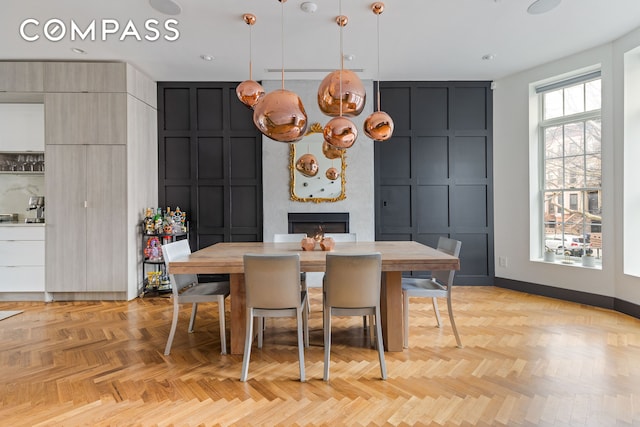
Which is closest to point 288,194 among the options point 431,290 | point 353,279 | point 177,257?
point 177,257

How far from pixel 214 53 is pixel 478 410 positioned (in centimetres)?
435

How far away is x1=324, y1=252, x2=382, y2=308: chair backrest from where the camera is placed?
7.68 feet

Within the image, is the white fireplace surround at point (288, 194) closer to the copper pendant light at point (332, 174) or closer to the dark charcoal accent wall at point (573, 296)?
the copper pendant light at point (332, 174)

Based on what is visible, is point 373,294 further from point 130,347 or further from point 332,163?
point 332,163

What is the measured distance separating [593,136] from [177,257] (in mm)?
4844

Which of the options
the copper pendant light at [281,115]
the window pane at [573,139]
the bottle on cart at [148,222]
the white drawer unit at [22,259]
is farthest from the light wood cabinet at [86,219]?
the window pane at [573,139]

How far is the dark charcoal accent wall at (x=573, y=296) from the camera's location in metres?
3.82

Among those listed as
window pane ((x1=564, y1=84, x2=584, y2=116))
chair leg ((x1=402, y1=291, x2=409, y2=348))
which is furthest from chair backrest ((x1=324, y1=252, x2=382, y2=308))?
window pane ((x1=564, y1=84, x2=584, y2=116))

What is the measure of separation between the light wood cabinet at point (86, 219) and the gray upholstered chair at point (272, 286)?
9.50 ft

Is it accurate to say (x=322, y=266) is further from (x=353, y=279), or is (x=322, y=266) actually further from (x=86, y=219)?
(x=86, y=219)

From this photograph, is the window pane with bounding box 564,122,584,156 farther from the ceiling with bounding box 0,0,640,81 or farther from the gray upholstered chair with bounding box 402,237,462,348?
the gray upholstered chair with bounding box 402,237,462,348

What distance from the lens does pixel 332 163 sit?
5.23 metres

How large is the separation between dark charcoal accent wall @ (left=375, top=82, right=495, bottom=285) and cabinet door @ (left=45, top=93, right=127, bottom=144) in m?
3.49

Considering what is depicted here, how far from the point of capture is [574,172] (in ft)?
14.9
